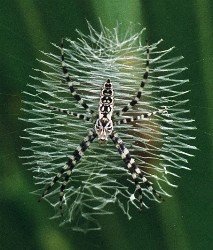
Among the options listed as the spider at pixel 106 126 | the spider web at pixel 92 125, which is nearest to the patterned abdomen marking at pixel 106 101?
the spider at pixel 106 126

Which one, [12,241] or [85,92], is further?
[12,241]

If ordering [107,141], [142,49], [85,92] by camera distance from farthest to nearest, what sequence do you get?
1. [107,141]
2. [85,92]
3. [142,49]

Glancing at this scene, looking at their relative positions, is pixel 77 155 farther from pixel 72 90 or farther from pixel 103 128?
pixel 72 90

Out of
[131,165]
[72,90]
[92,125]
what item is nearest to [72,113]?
[72,90]

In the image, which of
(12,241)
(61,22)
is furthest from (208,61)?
(12,241)

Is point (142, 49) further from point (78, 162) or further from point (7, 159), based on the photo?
point (7, 159)

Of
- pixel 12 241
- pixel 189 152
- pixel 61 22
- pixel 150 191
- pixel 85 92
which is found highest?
pixel 61 22
